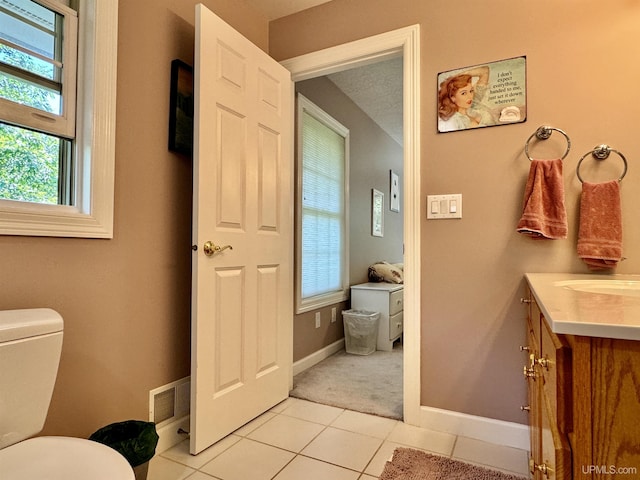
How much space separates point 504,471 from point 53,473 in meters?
1.56

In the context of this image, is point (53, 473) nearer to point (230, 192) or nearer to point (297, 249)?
point (230, 192)

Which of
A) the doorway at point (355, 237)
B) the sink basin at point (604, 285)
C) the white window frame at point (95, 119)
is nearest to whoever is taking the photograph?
the sink basin at point (604, 285)

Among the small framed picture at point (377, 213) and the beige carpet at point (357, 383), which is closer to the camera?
the beige carpet at point (357, 383)

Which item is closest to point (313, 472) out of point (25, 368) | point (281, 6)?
point (25, 368)

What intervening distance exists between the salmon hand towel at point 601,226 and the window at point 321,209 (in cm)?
165

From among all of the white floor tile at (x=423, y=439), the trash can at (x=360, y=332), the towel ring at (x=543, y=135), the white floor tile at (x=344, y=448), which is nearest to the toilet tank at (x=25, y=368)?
the white floor tile at (x=344, y=448)

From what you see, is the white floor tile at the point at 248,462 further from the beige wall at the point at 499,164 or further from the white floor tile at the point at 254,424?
the beige wall at the point at 499,164

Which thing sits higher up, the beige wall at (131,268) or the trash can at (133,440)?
the beige wall at (131,268)

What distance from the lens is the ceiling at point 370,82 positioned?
218cm

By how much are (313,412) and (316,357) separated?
0.86 meters

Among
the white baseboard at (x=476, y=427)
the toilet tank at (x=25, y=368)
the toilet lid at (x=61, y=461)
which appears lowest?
the white baseboard at (x=476, y=427)

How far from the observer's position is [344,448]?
64.8 inches

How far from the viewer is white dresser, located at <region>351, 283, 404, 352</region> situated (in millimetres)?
3268

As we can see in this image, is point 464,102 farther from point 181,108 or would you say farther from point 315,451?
point 315,451
